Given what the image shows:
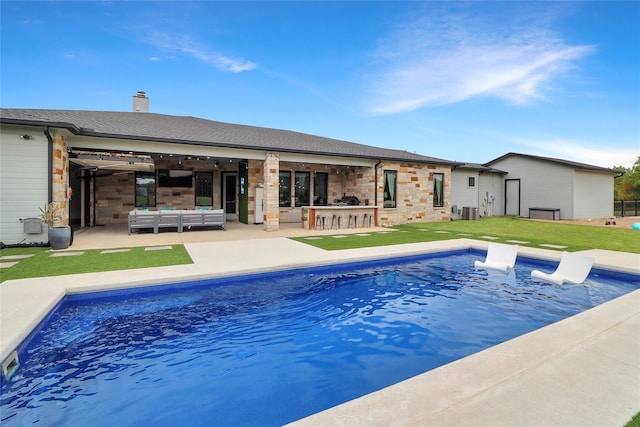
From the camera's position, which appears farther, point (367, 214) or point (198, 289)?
point (367, 214)

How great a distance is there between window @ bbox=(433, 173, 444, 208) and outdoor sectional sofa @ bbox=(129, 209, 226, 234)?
1091 centimetres

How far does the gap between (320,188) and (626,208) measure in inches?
891

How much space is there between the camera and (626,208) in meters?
22.3

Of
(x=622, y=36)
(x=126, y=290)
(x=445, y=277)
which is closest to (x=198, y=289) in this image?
(x=126, y=290)

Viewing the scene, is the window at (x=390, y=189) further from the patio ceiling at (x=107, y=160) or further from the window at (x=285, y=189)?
the patio ceiling at (x=107, y=160)

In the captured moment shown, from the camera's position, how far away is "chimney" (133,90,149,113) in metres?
16.0

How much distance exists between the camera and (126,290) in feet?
16.0

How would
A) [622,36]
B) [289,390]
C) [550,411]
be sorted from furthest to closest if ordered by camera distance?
[622,36], [289,390], [550,411]

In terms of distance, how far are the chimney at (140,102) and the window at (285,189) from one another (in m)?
7.97

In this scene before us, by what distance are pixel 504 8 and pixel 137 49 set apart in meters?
14.2

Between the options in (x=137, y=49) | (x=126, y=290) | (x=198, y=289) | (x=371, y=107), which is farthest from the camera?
(x=371, y=107)

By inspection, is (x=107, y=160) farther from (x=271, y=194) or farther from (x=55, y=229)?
(x=271, y=194)

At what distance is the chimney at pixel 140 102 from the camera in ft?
52.3

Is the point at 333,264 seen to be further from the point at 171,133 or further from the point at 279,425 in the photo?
the point at 171,133
